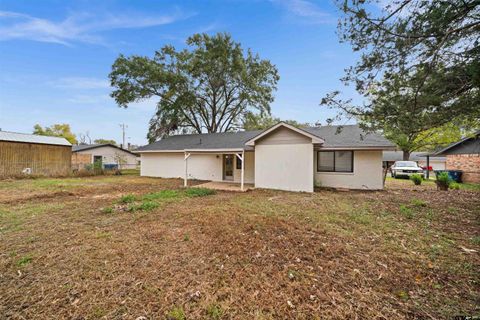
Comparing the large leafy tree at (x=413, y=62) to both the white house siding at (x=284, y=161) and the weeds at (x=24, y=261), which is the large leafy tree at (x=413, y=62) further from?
the weeds at (x=24, y=261)

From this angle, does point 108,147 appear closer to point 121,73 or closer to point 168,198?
point 121,73

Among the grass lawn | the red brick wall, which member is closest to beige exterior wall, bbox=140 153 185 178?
the grass lawn

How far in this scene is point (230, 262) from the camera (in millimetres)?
3312

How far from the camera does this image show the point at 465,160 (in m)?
14.5

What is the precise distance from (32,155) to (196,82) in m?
15.7

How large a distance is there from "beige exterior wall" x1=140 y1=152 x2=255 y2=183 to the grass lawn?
24.9 feet

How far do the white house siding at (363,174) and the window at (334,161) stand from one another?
234mm

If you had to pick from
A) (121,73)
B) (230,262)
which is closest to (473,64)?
(230,262)

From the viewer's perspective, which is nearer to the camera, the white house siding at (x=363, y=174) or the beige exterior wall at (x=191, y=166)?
the white house siding at (x=363, y=174)

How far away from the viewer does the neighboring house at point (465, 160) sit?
36.7 feet

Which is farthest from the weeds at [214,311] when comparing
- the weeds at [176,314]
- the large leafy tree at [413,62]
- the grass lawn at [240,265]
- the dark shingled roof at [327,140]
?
the dark shingled roof at [327,140]

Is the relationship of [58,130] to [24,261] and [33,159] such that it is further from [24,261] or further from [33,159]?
[24,261]

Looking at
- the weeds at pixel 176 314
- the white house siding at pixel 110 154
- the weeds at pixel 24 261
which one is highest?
the white house siding at pixel 110 154

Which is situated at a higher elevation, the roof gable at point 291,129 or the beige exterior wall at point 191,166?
the roof gable at point 291,129
